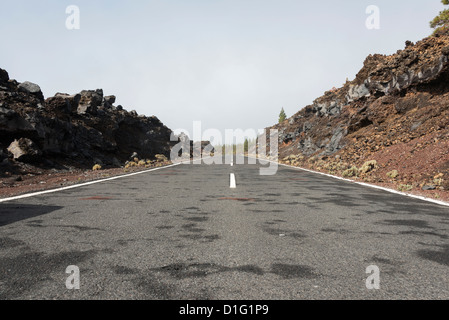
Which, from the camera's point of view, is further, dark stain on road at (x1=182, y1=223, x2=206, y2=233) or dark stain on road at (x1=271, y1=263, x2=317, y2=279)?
dark stain on road at (x1=182, y1=223, x2=206, y2=233)

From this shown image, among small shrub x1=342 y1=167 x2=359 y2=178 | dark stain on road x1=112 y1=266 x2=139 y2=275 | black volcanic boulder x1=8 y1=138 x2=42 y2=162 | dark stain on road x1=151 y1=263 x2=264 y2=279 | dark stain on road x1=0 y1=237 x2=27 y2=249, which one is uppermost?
black volcanic boulder x1=8 y1=138 x2=42 y2=162

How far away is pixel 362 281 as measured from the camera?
102 inches

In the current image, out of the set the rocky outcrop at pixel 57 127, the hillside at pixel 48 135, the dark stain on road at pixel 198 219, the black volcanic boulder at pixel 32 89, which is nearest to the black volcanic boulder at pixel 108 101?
the rocky outcrop at pixel 57 127

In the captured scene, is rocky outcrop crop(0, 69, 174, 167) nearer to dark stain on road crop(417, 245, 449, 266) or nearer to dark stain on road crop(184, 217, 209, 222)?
dark stain on road crop(184, 217, 209, 222)

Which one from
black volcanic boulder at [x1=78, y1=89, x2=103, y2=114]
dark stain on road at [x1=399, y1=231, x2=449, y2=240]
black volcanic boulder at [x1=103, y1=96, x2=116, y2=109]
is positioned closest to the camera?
dark stain on road at [x1=399, y1=231, x2=449, y2=240]

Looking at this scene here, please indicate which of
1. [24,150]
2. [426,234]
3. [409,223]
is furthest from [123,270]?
[24,150]

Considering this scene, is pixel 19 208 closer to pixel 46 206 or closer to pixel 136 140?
pixel 46 206

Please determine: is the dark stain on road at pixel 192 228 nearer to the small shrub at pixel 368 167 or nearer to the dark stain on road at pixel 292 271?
the dark stain on road at pixel 292 271

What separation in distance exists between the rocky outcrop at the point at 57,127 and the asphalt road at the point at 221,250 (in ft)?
35.7

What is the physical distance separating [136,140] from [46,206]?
31.9 meters

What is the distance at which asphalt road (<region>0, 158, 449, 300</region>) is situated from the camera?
2.43m

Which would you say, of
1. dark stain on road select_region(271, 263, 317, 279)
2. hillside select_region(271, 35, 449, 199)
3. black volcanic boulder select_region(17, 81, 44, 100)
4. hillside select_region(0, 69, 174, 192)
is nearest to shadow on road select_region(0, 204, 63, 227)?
dark stain on road select_region(271, 263, 317, 279)

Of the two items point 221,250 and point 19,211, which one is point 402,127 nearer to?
point 221,250

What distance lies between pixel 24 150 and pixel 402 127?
21.4 meters
